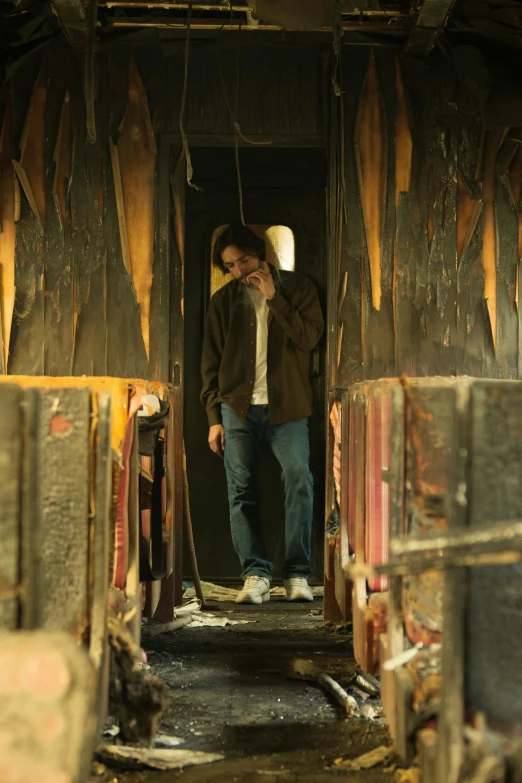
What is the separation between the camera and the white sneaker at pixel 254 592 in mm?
4898

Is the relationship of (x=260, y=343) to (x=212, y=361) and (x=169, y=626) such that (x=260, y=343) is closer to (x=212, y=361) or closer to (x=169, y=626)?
(x=212, y=361)

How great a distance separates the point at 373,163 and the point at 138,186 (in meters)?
1.19

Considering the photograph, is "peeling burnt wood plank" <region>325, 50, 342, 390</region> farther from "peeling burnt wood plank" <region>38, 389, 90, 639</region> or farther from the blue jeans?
"peeling burnt wood plank" <region>38, 389, 90, 639</region>

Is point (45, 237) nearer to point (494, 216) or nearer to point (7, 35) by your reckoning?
point (7, 35)

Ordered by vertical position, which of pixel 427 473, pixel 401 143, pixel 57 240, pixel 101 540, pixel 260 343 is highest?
pixel 401 143

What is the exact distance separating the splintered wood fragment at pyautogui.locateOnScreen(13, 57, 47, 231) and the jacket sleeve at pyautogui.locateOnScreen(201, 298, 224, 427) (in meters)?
1.24

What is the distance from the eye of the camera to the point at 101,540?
2080 millimetres

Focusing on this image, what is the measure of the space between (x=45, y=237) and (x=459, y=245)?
2072 mm

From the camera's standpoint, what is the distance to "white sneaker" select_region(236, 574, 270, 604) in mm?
4898

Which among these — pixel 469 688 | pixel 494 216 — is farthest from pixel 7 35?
pixel 469 688

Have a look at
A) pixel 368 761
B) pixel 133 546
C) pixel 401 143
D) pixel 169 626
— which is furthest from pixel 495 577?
pixel 401 143

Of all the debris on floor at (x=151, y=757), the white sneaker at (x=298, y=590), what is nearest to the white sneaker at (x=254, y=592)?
the white sneaker at (x=298, y=590)

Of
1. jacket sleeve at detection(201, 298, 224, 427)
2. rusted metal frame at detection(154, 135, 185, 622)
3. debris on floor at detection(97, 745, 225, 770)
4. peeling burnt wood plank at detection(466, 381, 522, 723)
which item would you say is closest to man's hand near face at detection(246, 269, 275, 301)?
jacket sleeve at detection(201, 298, 224, 427)

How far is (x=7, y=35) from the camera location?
439 cm
